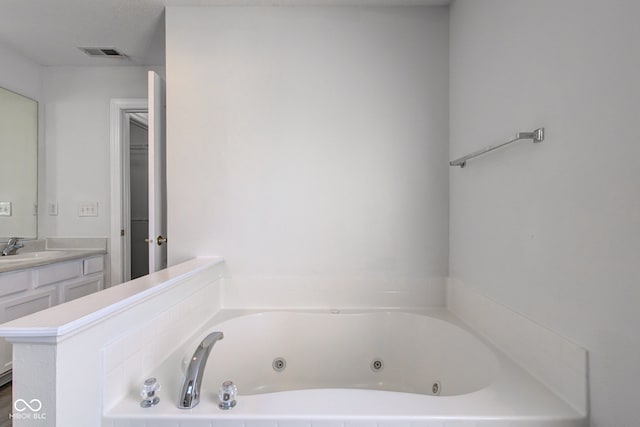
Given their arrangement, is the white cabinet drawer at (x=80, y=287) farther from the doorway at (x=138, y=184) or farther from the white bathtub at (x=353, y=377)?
the white bathtub at (x=353, y=377)

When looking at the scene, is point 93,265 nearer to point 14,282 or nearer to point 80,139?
point 14,282

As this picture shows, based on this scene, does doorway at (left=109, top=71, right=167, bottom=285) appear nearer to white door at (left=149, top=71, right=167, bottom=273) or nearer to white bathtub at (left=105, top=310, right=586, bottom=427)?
white door at (left=149, top=71, right=167, bottom=273)

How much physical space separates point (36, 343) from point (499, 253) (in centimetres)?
152

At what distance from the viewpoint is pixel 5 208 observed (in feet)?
7.53

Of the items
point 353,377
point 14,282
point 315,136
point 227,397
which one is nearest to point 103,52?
point 14,282

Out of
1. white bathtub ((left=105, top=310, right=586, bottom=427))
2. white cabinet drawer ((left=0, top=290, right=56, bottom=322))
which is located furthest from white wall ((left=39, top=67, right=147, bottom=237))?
white bathtub ((left=105, top=310, right=586, bottom=427))

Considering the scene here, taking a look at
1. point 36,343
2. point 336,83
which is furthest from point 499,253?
point 36,343

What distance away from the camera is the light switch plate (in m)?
2.27

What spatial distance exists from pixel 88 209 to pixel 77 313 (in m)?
2.24

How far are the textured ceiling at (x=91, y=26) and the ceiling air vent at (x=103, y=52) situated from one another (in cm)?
4

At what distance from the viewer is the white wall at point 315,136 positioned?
72.6 inches

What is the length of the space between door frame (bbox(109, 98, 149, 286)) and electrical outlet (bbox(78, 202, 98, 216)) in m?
0.17

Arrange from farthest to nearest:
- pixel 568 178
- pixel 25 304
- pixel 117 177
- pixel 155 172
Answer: pixel 117 177, pixel 25 304, pixel 155 172, pixel 568 178

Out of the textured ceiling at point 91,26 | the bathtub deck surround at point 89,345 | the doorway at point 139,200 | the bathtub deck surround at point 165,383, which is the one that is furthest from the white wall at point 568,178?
the doorway at point 139,200
